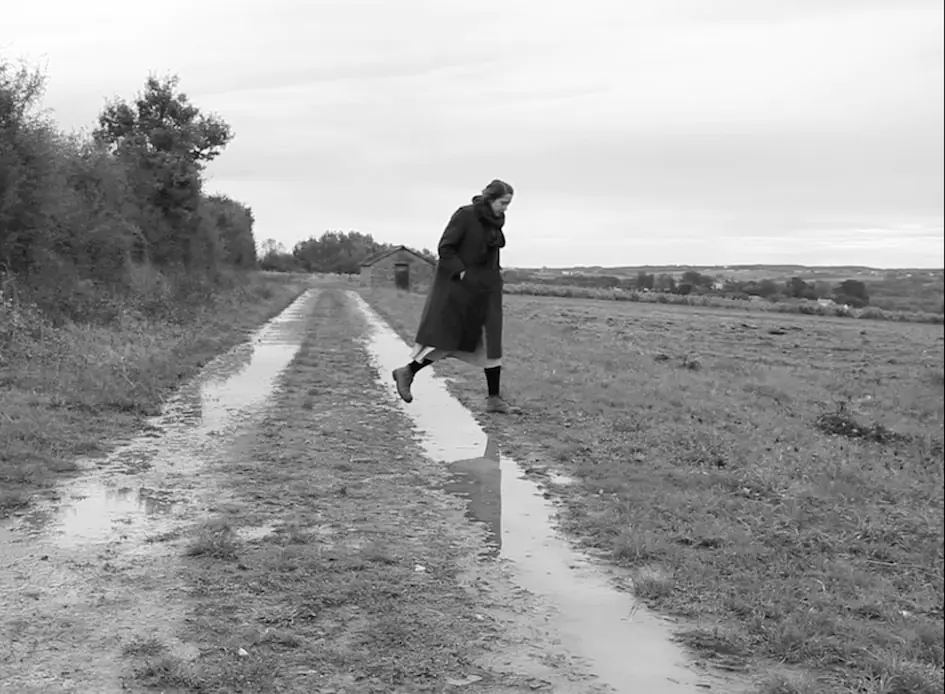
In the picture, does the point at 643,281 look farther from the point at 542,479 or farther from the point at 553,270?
the point at 553,270

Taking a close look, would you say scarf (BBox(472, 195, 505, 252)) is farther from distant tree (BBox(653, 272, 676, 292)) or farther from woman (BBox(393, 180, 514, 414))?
distant tree (BBox(653, 272, 676, 292))

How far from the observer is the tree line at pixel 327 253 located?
4737 inches

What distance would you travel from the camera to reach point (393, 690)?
308cm

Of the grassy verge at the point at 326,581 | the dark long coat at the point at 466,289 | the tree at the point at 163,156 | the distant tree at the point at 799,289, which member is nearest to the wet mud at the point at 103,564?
the grassy verge at the point at 326,581

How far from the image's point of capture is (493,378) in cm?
941

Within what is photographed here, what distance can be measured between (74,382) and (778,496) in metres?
7.52

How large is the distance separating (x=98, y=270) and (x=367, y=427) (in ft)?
44.4

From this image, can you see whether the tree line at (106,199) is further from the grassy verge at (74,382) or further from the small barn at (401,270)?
the small barn at (401,270)

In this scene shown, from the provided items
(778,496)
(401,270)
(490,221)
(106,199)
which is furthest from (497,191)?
(401,270)

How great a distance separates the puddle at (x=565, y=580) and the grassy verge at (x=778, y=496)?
0.17 m

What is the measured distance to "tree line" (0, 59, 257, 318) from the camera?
1471 cm

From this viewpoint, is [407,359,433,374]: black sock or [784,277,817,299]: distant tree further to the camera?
[407,359,433,374]: black sock

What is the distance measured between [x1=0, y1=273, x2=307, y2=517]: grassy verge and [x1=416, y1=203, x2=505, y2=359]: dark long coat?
3017 mm

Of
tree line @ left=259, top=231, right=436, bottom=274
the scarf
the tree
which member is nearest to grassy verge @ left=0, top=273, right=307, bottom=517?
the scarf
